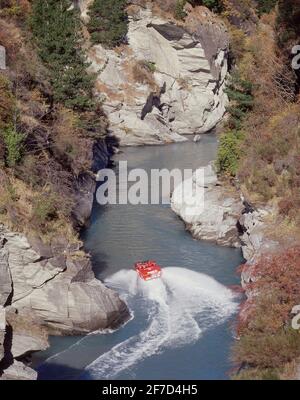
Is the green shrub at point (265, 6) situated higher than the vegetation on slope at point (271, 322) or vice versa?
the green shrub at point (265, 6)

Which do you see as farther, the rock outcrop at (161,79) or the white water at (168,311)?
the rock outcrop at (161,79)

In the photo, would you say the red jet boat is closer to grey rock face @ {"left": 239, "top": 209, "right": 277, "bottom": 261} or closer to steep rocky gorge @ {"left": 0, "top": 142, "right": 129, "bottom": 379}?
steep rocky gorge @ {"left": 0, "top": 142, "right": 129, "bottom": 379}

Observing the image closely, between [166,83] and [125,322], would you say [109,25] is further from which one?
[125,322]

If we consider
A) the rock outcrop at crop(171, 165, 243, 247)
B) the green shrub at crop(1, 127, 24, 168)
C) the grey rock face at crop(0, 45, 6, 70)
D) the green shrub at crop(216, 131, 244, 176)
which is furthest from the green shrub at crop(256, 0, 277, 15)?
the green shrub at crop(1, 127, 24, 168)

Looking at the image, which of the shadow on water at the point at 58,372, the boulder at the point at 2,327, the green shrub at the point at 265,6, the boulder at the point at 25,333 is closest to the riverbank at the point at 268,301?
the shadow on water at the point at 58,372

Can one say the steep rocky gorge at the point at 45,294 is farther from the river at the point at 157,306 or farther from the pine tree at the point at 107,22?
the pine tree at the point at 107,22

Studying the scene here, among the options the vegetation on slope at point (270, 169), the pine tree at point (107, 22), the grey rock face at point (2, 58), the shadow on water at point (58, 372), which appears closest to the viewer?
the vegetation on slope at point (270, 169)
